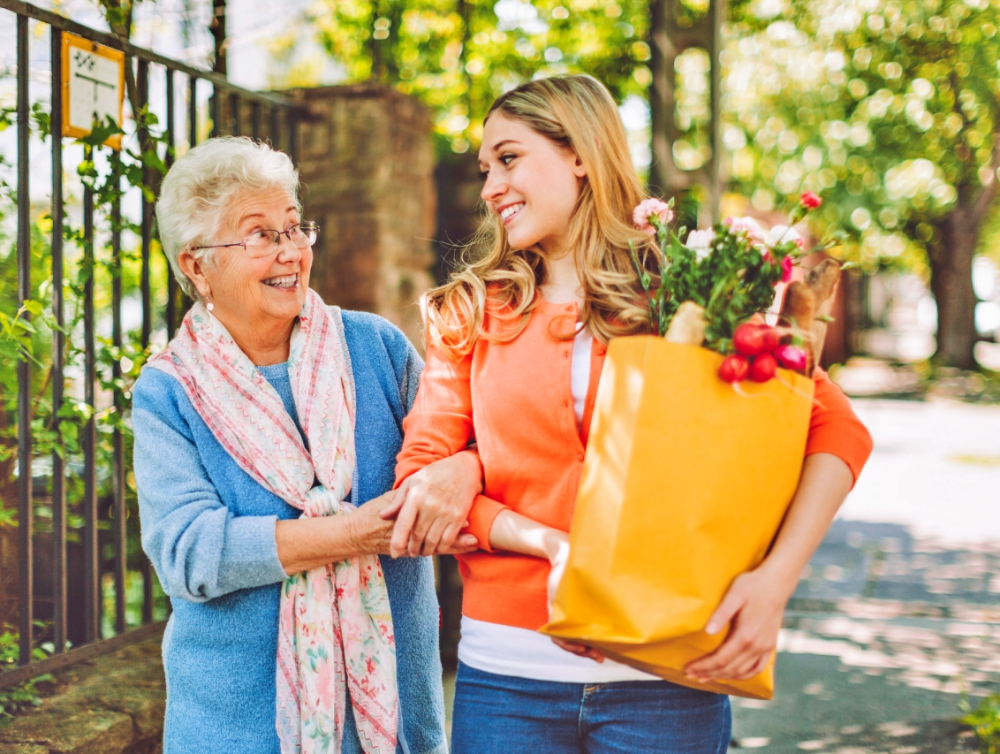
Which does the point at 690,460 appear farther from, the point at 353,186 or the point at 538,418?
the point at 353,186

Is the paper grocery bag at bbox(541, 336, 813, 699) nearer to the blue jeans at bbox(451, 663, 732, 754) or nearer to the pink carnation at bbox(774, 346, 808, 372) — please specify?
the pink carnation at bbox(774, 346, 808, 372)

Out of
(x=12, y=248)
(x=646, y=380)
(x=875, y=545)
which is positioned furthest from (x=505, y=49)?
(x=646, y=380)

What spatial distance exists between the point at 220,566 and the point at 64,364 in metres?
1.31

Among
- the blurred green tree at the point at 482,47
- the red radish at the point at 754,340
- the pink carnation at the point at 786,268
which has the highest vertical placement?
the blurred green tree at the point at 482,47

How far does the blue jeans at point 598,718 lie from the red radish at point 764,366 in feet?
2.11

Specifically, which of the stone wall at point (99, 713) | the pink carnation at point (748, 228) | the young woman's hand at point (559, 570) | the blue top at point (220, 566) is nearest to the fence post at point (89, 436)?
the stone wall at point (99, 713)

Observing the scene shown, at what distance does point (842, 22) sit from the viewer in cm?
1236

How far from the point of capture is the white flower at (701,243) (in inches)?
57.3

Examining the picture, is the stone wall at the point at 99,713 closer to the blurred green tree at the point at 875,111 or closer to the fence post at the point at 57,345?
the fence post at the point at 57,345

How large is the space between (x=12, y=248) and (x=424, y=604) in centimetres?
171

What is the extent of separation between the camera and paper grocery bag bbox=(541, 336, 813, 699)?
4.45 ft

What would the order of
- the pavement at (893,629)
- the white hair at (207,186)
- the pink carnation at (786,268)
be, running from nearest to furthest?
the pink carnation at (786,268), the white hair at (207,186), the pavement at (893,629)

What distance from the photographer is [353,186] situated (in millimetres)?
4156

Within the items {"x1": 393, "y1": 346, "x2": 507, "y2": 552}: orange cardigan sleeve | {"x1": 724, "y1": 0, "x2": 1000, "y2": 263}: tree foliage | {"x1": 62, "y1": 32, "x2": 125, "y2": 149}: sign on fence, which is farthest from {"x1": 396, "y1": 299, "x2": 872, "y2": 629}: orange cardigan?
{"x1": 724, "y1": 0, "x2": 1000, "y2": 263}: tree foliage
